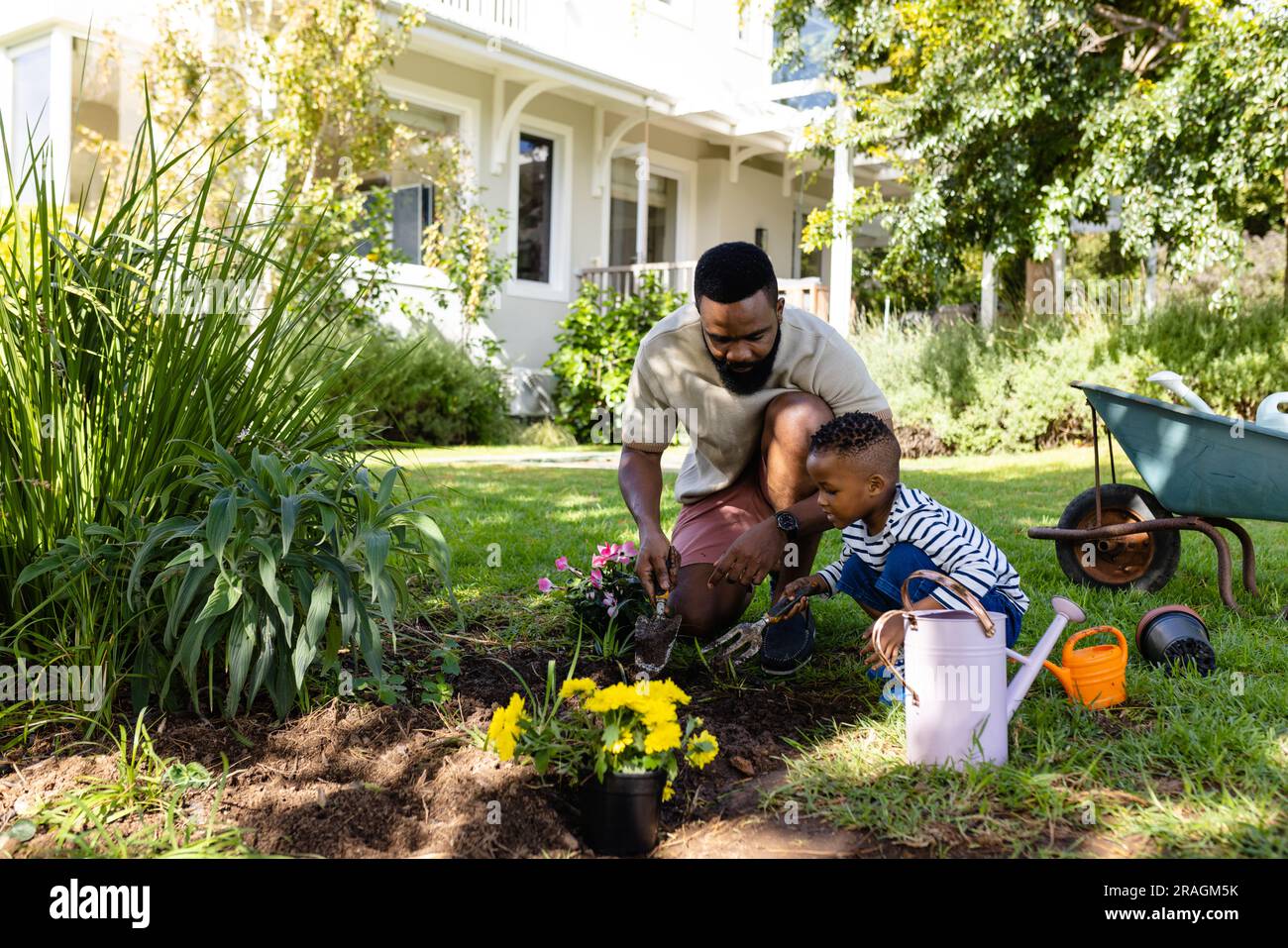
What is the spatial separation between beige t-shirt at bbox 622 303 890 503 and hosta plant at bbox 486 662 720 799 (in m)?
1.30

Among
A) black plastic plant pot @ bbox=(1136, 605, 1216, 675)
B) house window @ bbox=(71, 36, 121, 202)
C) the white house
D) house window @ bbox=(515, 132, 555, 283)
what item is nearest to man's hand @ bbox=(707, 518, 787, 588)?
black plastic plant pot @ bbox=(1136, 605, 1216, 675)

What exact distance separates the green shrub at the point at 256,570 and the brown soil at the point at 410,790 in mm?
127

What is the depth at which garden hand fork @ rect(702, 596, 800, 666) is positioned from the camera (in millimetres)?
2777

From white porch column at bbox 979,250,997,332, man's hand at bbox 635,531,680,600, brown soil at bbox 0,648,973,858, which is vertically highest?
white porch column at bbox 979,250,997,332

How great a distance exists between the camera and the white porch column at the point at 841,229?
10281mm

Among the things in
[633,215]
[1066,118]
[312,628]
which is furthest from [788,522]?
[633,215]

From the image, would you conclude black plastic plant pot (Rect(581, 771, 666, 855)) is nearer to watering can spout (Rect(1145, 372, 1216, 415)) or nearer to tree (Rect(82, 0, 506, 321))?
watering can spout (Rect(1145, 372, 1216, 415))

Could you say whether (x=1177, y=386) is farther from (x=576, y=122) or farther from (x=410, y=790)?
(x=576, y=122)

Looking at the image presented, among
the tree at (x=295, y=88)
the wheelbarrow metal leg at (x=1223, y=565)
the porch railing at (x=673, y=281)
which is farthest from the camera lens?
the porch railing at (x=673, y=281)

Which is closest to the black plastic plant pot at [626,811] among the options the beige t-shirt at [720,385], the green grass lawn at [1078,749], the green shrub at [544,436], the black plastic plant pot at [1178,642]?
the green grass lawn at [1078,749]

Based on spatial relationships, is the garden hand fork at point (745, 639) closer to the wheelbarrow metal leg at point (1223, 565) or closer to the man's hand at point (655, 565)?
the man's hand at point (655, 565)

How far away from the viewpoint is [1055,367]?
943cm
